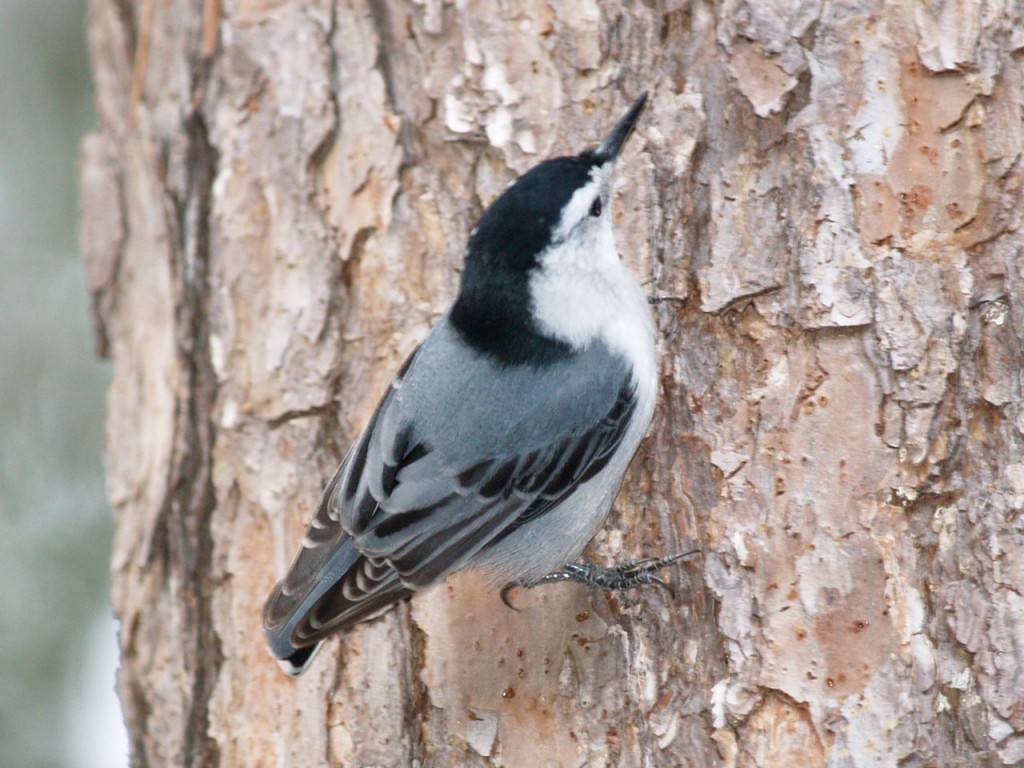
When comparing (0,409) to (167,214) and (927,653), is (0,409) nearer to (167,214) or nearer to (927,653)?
(167,214)

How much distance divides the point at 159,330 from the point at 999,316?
194 centimetres

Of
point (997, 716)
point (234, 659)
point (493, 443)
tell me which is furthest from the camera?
point (234, 659)

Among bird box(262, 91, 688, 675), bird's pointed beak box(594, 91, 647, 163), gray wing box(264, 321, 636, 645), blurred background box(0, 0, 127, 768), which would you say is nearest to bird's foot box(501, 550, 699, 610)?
bird box(262, 91, 688, 675)

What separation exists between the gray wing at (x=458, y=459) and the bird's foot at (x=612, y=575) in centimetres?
12

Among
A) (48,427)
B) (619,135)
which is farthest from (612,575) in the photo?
(48,427)

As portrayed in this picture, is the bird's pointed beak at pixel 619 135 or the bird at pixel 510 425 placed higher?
the bird's pointed beak at pixel 619 135

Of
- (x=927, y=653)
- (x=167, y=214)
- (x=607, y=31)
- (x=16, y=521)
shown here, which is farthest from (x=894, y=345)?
(x=16, y=521)

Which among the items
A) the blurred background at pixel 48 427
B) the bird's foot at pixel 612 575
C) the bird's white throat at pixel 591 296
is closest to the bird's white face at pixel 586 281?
the bird's white throat at pixel 591 296

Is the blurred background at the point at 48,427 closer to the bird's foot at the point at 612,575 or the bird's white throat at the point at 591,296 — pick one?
the bird's foot at the point at 612,575

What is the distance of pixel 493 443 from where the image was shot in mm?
2309

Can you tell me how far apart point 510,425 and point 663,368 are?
327 mm

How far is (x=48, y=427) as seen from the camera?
4.10 metres

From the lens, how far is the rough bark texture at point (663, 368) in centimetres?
197

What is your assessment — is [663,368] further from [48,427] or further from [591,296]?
[48,427]
